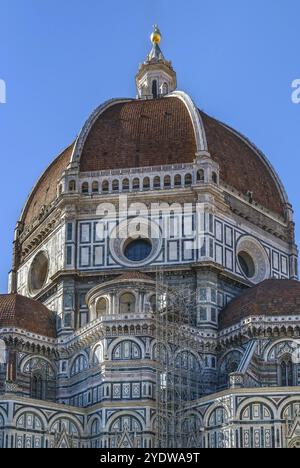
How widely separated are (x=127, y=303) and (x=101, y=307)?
4.19 ft

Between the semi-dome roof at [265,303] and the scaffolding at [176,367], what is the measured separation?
1.52 meters

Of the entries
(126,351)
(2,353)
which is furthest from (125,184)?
(2,353)

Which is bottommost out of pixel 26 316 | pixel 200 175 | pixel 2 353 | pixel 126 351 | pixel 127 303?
pixel 126 351

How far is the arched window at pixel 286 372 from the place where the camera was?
41000mm

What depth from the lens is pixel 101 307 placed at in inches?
1702

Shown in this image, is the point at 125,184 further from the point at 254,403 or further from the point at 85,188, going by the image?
the point at 254,403

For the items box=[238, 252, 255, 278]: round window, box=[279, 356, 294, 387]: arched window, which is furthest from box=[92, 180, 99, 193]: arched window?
box=[279, 356, 294, 387]: arched window

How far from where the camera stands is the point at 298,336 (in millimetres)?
41688

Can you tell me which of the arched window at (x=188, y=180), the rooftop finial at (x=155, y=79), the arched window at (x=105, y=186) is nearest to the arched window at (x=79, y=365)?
the arched window at (x=105, y=186)

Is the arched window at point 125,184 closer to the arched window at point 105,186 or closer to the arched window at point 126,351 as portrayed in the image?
the arched window at point 105,186
